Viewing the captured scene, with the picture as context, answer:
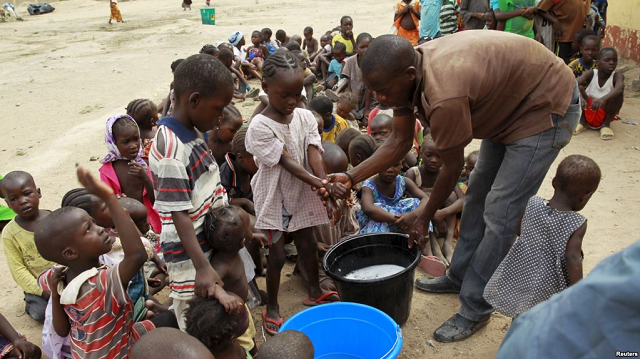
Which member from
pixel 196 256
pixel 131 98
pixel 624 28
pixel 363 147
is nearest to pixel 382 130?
pixel 363 147

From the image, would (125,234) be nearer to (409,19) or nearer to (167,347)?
(167,347)

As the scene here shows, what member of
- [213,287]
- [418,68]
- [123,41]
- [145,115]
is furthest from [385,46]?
[123,41]

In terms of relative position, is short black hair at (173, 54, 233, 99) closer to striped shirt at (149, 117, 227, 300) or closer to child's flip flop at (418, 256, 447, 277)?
striped shirt at (149, 117, 227, 300)

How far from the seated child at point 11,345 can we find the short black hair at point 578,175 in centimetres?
290

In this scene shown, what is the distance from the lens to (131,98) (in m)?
8.98

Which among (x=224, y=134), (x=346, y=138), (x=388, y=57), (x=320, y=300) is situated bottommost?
(x=320, y=300)

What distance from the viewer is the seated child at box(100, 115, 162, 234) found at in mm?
3555

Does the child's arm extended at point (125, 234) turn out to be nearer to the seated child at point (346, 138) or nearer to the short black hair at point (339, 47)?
the seated child at point (346, 138)

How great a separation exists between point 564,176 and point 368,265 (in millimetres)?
1274

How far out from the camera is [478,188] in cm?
288

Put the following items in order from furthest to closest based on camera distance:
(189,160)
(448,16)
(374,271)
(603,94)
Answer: (448,16), (603,94), (374,271), (189,160)

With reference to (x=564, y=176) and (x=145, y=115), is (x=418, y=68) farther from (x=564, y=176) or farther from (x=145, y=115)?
(x=145, y=115)

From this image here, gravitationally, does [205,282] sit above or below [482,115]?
below

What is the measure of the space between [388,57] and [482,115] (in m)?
0.58
